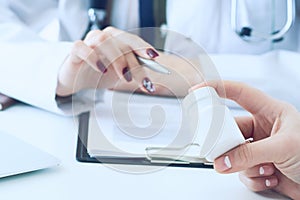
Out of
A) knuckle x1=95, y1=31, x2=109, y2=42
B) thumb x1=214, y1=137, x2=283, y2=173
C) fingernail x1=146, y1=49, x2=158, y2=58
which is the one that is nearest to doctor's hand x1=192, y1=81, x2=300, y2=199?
thumb x1=214, y1=137, x2=283, y2=173

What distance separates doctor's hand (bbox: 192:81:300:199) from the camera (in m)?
0.55

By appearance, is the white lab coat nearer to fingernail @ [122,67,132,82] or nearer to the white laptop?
fingernail @ [122,67,132,82]

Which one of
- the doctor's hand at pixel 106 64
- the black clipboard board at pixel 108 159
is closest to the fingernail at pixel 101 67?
the doctor's hand at pixel 106 64

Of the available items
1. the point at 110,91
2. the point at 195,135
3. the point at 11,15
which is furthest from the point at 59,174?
the point at 11,15

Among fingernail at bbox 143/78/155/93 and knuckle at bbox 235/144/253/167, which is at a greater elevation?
knuckle at bbox 235/144/253/167

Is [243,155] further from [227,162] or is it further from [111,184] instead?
[111,184]

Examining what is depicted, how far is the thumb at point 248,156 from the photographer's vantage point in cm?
Answer: 54

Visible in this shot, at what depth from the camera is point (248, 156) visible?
547 millimetres

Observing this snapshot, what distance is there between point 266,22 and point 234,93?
50cm

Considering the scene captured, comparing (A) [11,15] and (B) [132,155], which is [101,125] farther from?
(A) [11,15]

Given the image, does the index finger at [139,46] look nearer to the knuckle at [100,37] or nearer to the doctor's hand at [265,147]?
the knuckle at [100,37]

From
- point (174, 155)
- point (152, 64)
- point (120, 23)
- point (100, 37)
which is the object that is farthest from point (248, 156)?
point (120, 23)

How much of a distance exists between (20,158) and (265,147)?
0.93 feet

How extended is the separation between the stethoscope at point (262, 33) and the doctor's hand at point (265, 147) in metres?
0.42
